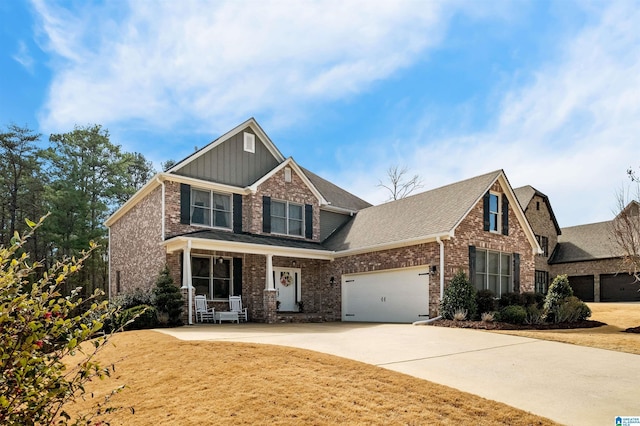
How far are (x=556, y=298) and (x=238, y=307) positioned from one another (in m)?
12.1

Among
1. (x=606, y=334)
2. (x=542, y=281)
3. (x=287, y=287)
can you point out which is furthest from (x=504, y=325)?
(x=542, y=281)

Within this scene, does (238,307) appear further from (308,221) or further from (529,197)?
(529,197)

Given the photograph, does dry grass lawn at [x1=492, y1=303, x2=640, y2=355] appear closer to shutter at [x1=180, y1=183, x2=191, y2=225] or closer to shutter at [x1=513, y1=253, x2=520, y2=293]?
shutter at [x1=513, y1=253, x2=520, y2=293]

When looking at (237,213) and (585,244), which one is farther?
(585,244)

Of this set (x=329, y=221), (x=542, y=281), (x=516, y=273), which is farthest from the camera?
(x=542, y=281)

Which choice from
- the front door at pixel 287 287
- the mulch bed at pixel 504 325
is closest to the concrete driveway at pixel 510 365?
the mulch bed at pixel 504 325

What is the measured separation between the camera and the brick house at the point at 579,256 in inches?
1123

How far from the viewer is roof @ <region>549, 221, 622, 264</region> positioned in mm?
29625

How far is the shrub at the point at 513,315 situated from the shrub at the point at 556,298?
191 cm

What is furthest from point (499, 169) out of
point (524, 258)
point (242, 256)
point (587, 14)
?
point (242, 256)

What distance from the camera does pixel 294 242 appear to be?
20.2 meters

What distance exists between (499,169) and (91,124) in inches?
1089

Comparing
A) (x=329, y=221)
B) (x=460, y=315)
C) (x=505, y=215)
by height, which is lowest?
(x=460, y=315)

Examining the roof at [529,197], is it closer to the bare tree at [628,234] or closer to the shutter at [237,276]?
the bare tree at [628,234]
